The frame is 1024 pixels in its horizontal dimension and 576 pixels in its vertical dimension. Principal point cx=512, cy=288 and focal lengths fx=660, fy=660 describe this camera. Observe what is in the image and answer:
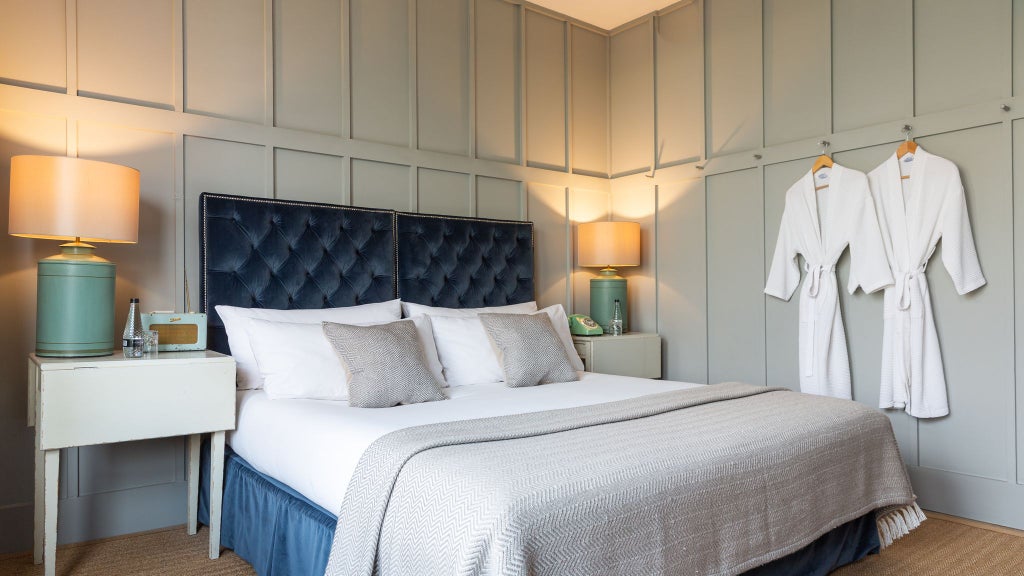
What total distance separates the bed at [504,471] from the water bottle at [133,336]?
385mm

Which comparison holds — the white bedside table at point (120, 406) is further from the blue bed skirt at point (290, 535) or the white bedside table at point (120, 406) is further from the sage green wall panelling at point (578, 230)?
the sage green wall panelling at point (578, 230)

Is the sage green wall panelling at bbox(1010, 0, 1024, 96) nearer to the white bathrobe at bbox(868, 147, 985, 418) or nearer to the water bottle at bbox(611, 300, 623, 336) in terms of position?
the white bathrobe at bbox(868, 147, 985, 418)

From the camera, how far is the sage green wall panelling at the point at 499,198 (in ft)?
13.7

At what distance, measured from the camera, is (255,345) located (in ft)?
8.96

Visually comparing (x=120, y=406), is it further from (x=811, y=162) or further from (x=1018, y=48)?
(x=1018, y=48)

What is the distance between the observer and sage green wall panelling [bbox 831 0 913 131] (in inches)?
133

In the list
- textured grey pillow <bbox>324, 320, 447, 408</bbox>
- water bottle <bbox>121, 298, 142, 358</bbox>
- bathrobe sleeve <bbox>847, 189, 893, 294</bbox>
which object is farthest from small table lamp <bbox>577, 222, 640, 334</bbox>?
water bottle <bbox>121, 298, 142, 358</bbox>

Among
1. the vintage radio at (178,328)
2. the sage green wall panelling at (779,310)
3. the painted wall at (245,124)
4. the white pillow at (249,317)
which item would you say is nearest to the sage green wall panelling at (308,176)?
the painted wall at (245,124)

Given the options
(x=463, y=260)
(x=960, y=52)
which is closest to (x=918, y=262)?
(x=960, y=52)

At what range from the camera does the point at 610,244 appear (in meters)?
4.36

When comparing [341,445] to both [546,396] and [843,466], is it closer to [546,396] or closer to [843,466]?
[546,396]

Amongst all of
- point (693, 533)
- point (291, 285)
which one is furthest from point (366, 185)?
point (693, 533)

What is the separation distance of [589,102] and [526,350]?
7.84 feet

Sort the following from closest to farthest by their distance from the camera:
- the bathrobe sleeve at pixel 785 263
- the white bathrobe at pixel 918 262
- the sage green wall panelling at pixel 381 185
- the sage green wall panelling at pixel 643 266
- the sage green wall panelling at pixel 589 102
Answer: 1. the white bathrobe at pixel 918 262
2. the sage green wall panelling at pixel 381 185
3. the bathrobe sleeve at pixel 785 263
4. the sage green wall panelling at pixel 643 266
5. the sage green wall panelling at pixel 589 102
